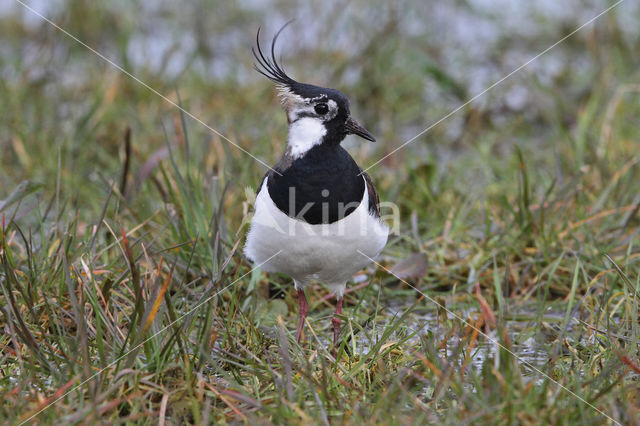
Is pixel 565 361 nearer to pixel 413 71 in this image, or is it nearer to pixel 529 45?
pixel 413 71

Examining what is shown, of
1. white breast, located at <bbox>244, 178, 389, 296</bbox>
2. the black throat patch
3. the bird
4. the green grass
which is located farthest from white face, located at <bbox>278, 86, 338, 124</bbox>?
the green grass

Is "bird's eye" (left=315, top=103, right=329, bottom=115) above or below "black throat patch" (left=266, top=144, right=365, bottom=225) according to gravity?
above

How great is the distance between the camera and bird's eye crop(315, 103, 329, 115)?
3.34 metres

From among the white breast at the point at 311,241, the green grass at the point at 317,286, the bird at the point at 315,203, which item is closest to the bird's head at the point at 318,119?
the bird at the point at 315,203

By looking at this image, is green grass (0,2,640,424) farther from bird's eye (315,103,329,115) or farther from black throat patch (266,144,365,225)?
bird's eye (315,103,329,115)

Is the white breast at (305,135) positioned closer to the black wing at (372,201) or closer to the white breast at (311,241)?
the white breast at (311,241)

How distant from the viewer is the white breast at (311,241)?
3229mm

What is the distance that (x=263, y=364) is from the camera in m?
2.90

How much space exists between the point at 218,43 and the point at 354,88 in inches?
65.1

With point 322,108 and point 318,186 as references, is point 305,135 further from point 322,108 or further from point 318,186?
point 318,186

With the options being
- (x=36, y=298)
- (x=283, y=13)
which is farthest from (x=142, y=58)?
(x=36, y=298)

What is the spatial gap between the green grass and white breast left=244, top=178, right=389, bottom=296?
13 centimetres

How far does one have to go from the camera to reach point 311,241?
323 cm

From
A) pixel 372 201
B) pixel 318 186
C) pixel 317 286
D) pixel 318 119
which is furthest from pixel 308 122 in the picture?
pixel 317 286
